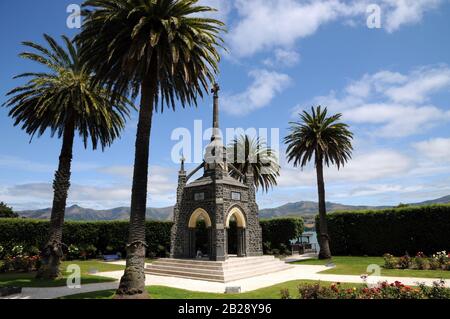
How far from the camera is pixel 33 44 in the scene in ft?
61.9

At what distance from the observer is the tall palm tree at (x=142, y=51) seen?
41.8 ft

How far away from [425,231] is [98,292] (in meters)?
24.8

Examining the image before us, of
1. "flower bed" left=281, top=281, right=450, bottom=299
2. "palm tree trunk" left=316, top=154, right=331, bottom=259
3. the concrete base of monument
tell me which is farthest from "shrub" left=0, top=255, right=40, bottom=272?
"palm tree trunk" left=316, top=154, right=331, bottom=259

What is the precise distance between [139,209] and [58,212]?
29.2 ft

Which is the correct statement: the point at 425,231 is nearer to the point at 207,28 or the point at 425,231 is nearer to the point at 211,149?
the point at 211,149

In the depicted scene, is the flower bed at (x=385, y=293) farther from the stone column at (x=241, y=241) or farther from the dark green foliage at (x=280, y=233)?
the dark green foliage at (x=280, y=233)

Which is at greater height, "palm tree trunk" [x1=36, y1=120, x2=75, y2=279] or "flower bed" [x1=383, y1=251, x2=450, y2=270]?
"palm tree trunk" [x1=36, y1=120, x2=75, y2=279]

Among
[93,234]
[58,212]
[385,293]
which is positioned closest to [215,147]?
[58,212]

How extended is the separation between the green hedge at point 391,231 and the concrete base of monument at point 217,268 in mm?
9717

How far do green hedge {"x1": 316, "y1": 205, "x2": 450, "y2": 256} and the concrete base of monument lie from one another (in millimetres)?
9717

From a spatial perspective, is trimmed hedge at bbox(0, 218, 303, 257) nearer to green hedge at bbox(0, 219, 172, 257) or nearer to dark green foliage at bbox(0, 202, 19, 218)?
green hedge at bbox(0, 219, 172, 257)

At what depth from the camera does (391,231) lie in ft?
90.9

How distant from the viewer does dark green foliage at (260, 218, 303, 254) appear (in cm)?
3438

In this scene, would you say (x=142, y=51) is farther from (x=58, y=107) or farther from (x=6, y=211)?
(x=6, y=211)
